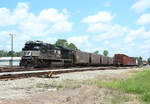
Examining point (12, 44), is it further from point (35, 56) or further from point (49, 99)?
point (49, 99)

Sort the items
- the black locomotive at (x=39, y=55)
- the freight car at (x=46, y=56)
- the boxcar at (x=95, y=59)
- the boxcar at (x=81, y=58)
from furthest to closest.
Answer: the boxcar at (x=95, y=59) → the boxcar at (x=81, y=58) → the freight car at (x=46, y=56) → the black locomotive at (x=39, y=55)

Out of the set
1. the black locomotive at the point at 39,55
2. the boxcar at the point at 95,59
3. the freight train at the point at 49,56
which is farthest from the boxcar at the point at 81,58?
the black locomotive at the point at 39,55

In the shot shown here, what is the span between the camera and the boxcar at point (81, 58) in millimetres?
36875

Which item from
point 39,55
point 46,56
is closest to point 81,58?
point 46,56

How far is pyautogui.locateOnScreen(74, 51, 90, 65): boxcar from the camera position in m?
36.9

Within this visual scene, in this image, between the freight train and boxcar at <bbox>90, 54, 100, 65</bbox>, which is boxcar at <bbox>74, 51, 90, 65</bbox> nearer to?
the freight train

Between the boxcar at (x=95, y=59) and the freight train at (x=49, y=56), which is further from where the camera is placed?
the boxcar at (x=95, y=59)

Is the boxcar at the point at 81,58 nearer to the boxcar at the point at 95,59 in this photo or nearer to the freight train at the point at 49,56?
the freight train at the point at 49,56

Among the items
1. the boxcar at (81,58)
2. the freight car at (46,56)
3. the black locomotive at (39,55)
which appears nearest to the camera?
the black locomotive at (39,55)

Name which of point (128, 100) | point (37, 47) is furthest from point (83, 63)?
point (128, 100)

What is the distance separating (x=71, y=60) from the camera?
35.4 m

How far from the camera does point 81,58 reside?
129 feet

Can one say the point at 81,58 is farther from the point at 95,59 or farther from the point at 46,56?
the point at 46,56

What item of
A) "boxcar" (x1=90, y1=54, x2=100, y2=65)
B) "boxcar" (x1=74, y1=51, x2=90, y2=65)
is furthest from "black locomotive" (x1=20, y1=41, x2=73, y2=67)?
"boxcar" (x1=90, y1=54, x2=100, y2=65)
